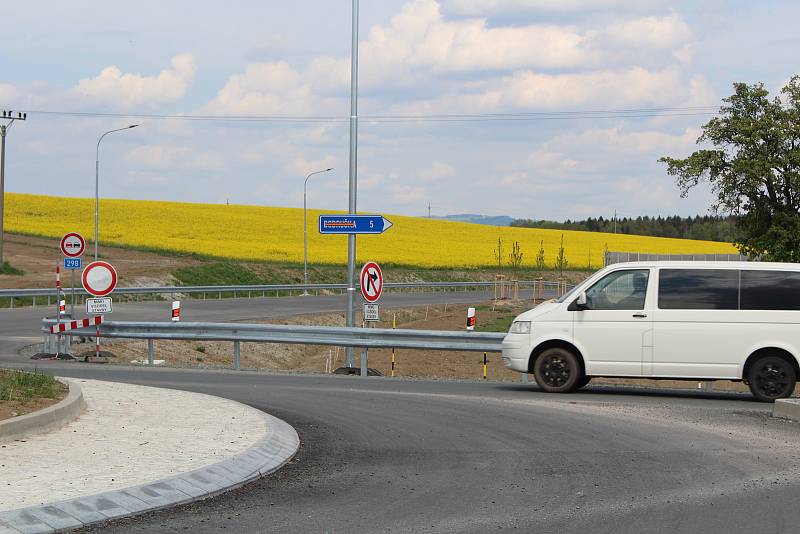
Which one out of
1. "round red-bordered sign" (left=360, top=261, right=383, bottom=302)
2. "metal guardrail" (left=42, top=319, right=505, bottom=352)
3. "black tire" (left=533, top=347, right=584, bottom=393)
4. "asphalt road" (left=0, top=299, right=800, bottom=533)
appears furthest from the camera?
"round red-bordered sign" (left=360, top=261, right=383, bottom=302)

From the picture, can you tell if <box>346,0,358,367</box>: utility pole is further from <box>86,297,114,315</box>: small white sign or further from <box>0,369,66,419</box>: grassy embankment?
<box>0,369,66,419</box>: grassy embankment

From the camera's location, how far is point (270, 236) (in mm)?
77688

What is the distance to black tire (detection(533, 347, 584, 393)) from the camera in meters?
15.8

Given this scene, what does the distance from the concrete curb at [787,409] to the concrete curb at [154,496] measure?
19.3ft

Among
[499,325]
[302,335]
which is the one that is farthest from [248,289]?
[302,335]

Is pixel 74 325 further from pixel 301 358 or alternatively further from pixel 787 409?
pixel 787 409

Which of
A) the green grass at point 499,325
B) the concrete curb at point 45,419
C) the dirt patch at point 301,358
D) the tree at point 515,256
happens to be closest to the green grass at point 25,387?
the concrete curb at point 45,419

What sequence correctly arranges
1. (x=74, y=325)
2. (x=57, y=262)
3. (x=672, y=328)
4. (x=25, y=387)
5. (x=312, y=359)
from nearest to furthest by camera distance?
1. (x=25, y=387)
2. (x=672, y=328)
3. (x=74, y=325)
4. (x=312, y=359)
5. (x=57, y=262)

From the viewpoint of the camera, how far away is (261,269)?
205ft

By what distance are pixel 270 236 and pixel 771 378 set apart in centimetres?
6423

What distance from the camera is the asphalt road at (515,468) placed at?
729 cm

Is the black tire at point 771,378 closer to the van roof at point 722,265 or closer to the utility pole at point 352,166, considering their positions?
the van roof at point 722,265

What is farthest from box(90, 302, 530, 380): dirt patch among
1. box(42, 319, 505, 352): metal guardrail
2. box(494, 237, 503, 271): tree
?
box(494, 237, 503, 271): tree

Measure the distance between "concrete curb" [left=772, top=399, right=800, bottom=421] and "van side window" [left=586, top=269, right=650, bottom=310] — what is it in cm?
301
